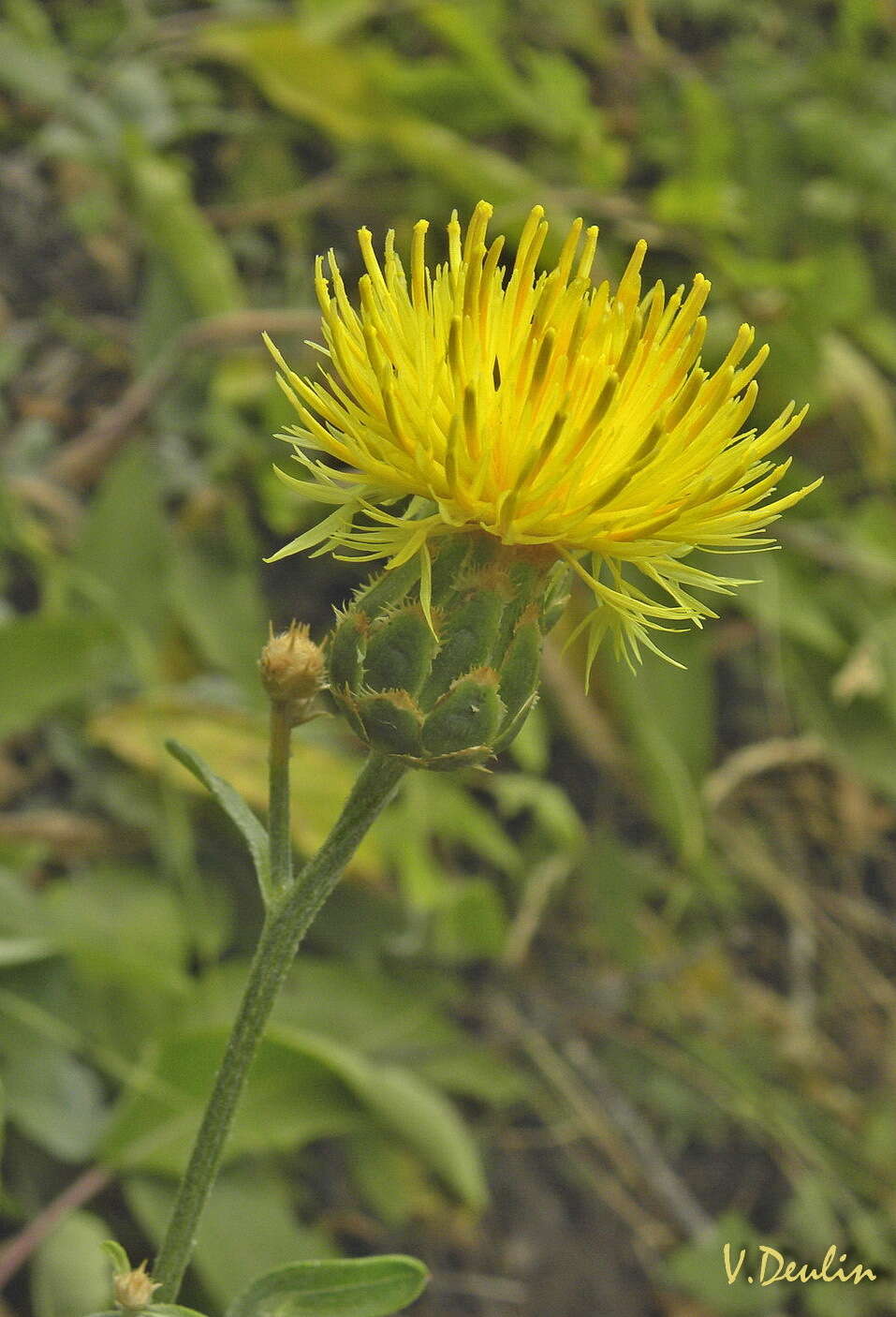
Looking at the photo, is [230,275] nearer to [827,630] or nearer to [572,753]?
[572,753]

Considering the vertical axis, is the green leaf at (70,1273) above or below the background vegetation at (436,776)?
below

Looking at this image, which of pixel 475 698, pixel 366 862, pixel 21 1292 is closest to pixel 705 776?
pixel 366 862

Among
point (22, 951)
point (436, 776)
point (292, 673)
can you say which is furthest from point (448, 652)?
point (436, 776)

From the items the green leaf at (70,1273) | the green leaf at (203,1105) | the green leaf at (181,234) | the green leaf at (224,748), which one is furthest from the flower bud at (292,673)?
the green leaf at (181,234)

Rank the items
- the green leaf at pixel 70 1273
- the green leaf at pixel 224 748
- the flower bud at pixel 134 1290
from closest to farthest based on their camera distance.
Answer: the flower bud at pixel 134 1290
the green leaf at pixel 70 1273
the green leaf at pixel 224 748

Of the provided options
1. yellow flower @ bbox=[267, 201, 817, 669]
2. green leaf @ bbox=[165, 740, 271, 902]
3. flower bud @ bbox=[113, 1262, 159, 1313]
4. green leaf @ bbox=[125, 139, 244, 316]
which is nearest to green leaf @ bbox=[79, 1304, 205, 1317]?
flower bud @ bbox=[113, 1262, 159, 1313]

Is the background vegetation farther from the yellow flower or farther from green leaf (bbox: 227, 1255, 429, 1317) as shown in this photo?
the yellow flower

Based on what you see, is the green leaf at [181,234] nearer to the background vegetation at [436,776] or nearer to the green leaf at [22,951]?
the background vegetation at [436,776]
